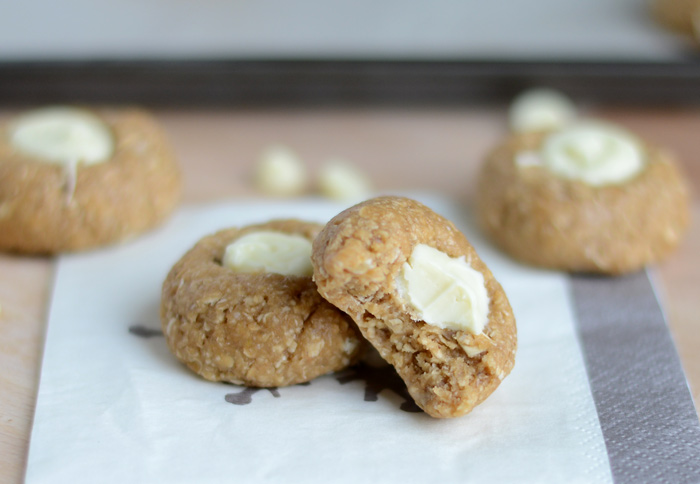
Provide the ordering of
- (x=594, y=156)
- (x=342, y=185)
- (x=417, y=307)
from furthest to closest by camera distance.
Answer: (x=342, y=185), (x=594, y=156), (x=417, y=307)

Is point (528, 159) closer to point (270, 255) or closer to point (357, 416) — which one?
point (270, 255)

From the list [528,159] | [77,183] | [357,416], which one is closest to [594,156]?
[528,159]

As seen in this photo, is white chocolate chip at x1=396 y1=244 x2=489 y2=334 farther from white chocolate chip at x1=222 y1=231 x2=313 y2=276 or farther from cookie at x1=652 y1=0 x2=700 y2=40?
cookie at x1=652 y1=0 x2=700 y2=40

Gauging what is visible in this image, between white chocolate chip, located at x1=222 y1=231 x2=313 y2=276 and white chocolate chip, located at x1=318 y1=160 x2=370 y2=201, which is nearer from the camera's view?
white chocolate chip, located at x1=222 y1=231 x2=313 y2=276

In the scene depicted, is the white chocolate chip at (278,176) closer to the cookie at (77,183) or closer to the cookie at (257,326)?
the cookie at (77,183)

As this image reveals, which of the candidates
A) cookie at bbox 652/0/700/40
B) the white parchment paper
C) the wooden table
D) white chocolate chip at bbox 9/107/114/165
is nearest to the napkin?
the white parchment paper

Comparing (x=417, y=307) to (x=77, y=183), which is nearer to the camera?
(x=417, y=307)
